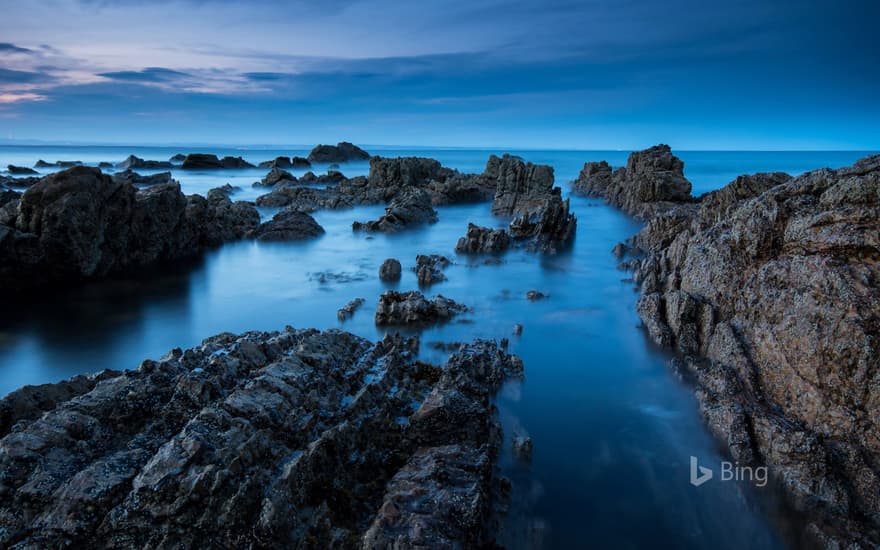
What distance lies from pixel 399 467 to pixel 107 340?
12.1 meters

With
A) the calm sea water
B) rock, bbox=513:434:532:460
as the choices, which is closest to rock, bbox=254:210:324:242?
the calm sea water

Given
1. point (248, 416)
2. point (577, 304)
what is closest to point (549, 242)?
point (577, 304)

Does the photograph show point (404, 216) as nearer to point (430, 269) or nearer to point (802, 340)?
point (430, 269)

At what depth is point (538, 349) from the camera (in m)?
14.5

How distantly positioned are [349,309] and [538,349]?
668 centimetres

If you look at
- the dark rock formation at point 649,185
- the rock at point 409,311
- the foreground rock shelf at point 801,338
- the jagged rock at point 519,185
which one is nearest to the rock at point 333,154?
the jagged rock at point 519,185

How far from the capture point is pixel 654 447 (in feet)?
32.2

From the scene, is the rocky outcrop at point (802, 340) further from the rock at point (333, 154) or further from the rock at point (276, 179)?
the rock at point (333, 154)

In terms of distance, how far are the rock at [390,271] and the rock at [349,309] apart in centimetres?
318

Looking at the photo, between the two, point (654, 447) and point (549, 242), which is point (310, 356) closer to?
point (654, 447)

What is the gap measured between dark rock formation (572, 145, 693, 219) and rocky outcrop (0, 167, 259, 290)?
3021 centimetres

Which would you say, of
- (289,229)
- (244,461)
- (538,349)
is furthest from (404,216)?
(244,461)

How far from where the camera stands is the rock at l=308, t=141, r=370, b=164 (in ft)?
369

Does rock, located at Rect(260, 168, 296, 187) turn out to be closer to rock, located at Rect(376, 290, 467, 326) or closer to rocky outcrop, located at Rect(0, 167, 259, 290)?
rocky outcrop, located at Rect(0, 167, 259, 290)
